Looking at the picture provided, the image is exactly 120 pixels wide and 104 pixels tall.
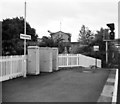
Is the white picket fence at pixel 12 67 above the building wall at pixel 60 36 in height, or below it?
below

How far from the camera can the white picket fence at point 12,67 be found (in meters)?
8.45

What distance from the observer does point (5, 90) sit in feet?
21.2

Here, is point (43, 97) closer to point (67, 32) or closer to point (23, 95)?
point (23, 95)

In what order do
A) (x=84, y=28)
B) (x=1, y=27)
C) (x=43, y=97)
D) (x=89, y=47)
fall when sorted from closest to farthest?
(x=43, y=97)
(x=1, y=27)
(x=89, y=47)
(x=84, y=28)

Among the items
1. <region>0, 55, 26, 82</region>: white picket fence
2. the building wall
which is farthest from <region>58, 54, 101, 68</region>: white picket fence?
the building wall

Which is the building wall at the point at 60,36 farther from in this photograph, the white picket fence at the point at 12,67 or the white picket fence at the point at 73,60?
the white picket fence at the point at 12,67

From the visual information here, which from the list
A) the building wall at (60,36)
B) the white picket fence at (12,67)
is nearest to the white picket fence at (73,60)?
the white picket fence at (12,67)

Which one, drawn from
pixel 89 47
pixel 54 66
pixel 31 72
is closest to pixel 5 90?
pixel 31 72

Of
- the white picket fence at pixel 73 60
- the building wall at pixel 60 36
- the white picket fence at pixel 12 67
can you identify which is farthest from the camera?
the building wall at pixel 60 36

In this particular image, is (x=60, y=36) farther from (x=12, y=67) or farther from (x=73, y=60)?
(x=12, y=67)

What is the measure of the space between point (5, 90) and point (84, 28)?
36932mm

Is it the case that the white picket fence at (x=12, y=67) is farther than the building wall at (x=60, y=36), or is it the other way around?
the building wall at (x=60, y=36)

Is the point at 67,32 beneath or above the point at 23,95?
above

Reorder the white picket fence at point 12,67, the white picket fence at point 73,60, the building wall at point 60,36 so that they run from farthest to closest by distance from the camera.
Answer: the building wall at point 60,36 → the white picket fence at point 73,60 → the white picket fence at point 12,67
